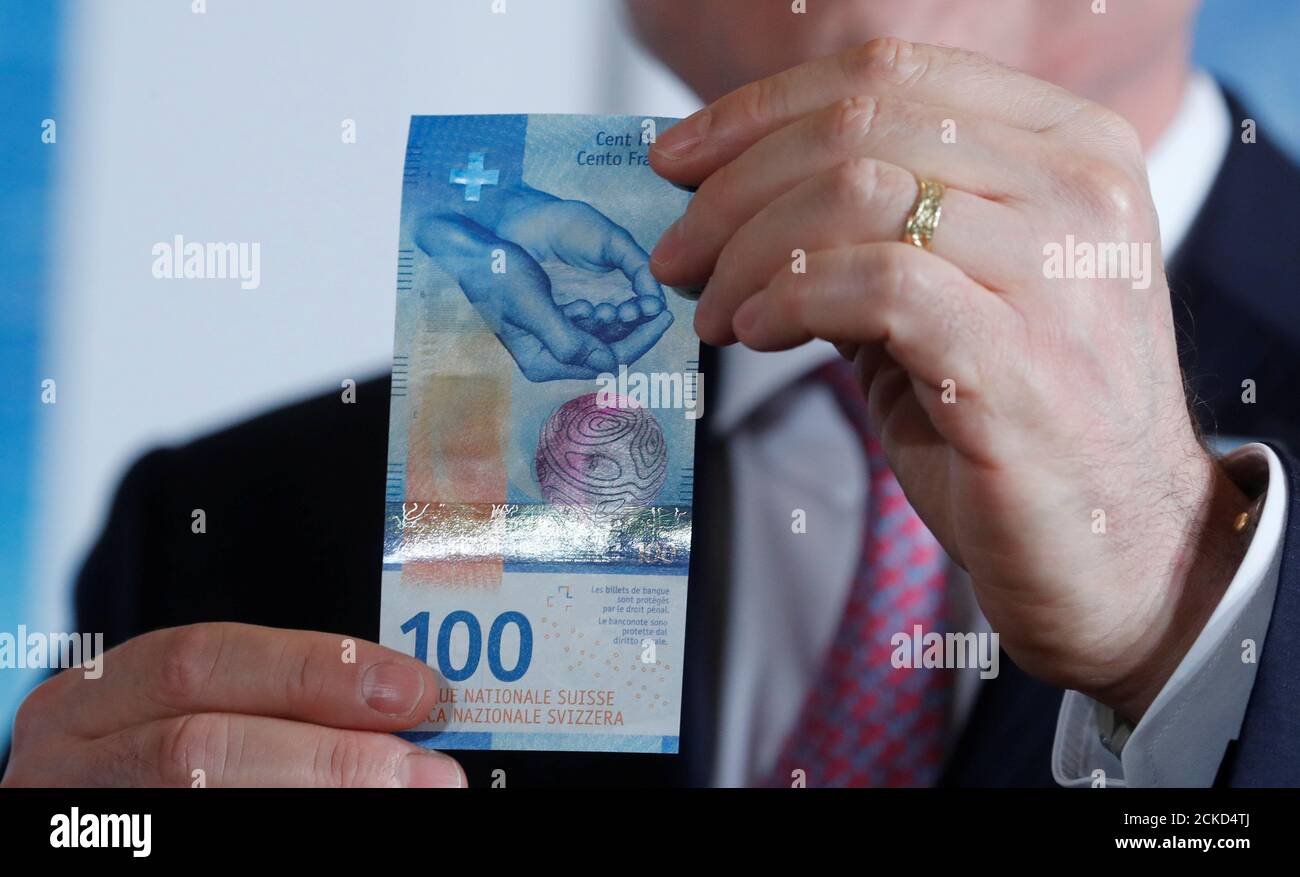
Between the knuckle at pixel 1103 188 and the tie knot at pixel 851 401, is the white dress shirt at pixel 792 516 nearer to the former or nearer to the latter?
the tie knot at pixel 851 401

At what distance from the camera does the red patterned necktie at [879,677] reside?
3.48 feet

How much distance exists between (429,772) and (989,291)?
61 cm

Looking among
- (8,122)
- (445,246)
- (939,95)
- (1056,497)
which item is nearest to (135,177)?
(8,122)

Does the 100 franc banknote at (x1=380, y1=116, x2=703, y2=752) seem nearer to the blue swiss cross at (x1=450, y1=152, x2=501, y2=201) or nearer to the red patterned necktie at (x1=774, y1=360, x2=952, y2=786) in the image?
the blue swiss cross at (x1=450, y1=152, x2=501, y2=201)

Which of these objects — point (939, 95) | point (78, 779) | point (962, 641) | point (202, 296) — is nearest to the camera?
point (939, 95)

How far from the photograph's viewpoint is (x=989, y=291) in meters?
0.66

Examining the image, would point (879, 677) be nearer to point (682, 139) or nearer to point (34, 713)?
point (682, 139)

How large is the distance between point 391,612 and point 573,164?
48cm

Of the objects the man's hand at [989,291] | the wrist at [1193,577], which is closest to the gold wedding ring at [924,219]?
the man's hand at [989,291]

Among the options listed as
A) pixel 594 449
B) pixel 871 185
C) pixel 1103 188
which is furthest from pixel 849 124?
pixel 594 449

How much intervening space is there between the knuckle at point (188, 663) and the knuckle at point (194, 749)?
0.09 feet

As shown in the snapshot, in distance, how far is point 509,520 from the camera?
3.21 feet

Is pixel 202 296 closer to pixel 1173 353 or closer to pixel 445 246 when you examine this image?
pixel 445 246

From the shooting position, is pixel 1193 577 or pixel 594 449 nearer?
pixel 1193 577
